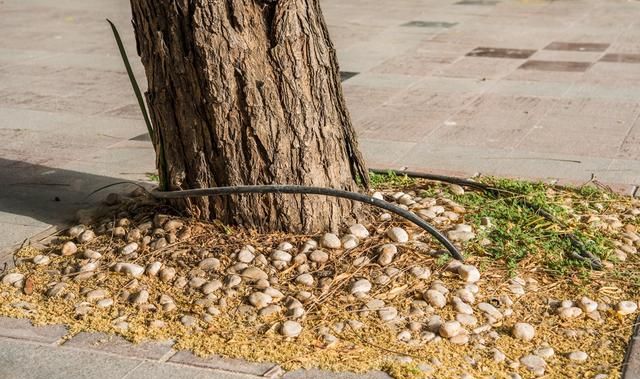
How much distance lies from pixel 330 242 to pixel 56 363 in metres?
1.44

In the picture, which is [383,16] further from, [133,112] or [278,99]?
[278,99]

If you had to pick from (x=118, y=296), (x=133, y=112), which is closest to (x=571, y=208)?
(x=118, y=296)

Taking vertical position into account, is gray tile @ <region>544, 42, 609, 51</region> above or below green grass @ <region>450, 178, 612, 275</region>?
below

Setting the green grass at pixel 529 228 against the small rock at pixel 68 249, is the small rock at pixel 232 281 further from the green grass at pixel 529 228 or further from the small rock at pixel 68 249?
the green grass at pixel 529 228

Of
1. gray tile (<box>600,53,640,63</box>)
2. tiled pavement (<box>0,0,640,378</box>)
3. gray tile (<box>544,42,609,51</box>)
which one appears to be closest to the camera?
tiled pavement (<box>0,0,640,378</box>)

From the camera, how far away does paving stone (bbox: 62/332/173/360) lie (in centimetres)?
392

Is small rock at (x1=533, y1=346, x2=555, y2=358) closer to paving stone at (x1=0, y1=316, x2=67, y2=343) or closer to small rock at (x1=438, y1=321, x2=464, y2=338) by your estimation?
small rock at (x1=438, y1=321, x2=464, y2=338)

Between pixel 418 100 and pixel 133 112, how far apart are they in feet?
8.02

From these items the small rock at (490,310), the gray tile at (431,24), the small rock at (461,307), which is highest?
the small rock at (461,307)

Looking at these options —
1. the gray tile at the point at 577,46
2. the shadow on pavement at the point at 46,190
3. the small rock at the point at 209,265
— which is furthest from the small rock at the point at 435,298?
the gray tile at the point at 577,46

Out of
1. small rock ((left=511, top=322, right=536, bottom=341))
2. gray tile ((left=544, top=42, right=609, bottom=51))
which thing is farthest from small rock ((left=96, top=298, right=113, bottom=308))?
gray tile ((left=544, top=42, right=609, bottom=51))

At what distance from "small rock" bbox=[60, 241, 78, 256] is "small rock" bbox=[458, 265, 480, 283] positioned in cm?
193

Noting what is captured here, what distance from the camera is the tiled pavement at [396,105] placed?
18.6 feet

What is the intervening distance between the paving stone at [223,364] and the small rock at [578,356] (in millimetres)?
1195
